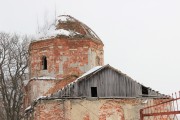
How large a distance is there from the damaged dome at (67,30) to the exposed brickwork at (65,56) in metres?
0.37

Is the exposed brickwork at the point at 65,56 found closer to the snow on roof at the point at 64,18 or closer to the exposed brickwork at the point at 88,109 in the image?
the snow on roof at the point at 64,18

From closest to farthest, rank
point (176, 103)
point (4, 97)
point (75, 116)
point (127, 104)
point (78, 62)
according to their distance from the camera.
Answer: point (176, 103), point (75, 116), point (127, 104), point (78, 62), point (4, 97)

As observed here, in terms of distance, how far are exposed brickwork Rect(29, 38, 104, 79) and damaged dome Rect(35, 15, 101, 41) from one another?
1.21 feet

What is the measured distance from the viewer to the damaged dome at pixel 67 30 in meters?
20.8

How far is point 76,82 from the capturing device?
1698cm

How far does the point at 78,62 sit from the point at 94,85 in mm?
3447

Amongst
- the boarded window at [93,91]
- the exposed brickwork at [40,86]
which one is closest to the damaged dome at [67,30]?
the exposed brickwork at [40,86]

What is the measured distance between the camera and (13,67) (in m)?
24.8

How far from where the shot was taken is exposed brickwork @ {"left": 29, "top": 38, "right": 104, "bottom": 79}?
20.3 metres

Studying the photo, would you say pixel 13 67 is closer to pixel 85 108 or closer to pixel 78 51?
pixel 78 51

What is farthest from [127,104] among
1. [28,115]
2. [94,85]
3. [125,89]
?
[28,115]

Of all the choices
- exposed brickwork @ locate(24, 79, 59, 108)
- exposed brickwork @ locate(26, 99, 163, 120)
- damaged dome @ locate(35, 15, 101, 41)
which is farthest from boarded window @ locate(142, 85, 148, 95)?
exposed brickwork @ locate(24, 79, 59, 108)

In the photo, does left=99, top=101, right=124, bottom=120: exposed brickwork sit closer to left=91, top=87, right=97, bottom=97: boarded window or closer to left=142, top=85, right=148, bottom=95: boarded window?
left=91, top=87, right=97, bottom=97: boarded window

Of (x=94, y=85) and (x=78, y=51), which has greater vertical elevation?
(x=78, y=51)
